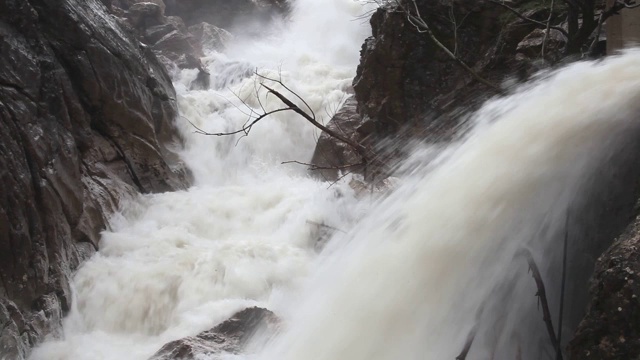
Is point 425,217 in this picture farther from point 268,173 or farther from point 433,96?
point 268,173

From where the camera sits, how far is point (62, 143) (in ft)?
26.2

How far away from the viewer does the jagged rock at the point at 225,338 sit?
4.44m

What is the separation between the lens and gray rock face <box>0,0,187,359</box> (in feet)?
19.6

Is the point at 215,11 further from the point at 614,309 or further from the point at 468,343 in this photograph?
the point at 614,309

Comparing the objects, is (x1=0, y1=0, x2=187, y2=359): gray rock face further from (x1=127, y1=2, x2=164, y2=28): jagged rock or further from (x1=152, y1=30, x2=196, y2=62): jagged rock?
(x1=127, y1=2, x2=164, y2=28): jagged rock

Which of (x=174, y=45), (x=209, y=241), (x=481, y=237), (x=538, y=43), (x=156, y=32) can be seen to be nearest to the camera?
(x=481, y=237)

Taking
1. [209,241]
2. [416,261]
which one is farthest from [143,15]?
[416,261]

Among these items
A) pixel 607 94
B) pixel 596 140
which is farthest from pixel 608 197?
pixel 607 94

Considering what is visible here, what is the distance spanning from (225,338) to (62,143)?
5035 mm

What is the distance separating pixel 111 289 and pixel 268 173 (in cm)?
697

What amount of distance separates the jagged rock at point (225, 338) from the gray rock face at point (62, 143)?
188 cm

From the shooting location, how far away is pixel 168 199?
1027cm

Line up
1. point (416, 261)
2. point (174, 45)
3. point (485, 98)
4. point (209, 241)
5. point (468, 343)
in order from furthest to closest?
point (174, 45), point (209, 241), point (485, 98), point (416, 261), point (468, 343)

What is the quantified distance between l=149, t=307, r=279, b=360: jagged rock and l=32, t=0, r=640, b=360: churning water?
0.30 m
